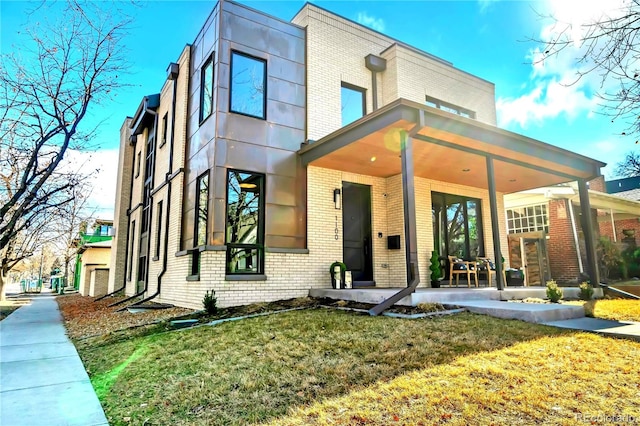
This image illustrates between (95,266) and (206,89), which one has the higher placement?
(206,89)

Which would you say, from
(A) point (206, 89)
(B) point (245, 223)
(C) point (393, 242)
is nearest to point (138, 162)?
(A) point (206, 89)

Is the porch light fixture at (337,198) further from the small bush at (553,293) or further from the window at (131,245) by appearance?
the window at (131,245)

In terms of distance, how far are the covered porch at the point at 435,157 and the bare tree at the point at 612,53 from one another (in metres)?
2.78

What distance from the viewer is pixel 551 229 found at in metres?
13.8

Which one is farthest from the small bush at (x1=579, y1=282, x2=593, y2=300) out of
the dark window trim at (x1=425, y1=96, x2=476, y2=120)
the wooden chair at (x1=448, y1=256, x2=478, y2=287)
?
the dark window trim at (x1=425, y1=96, x2=476, y2=120)

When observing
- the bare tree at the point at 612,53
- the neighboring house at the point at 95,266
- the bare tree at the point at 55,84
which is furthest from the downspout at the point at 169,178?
the bare tree at the point at 612,53

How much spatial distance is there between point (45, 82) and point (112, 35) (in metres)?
1.54

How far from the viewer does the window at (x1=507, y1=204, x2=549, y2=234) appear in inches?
556

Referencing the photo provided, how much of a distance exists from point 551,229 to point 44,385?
14.5m

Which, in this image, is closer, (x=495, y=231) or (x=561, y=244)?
(x=495, y=231)

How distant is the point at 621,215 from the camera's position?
17.7 m

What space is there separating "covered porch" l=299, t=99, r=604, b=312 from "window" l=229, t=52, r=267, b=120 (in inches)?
59.4

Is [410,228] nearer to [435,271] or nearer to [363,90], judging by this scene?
[435,271]

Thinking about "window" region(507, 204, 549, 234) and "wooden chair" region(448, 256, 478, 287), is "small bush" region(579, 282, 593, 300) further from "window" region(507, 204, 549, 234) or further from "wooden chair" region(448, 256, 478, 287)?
"window" region(507, 204, 549, 234)
